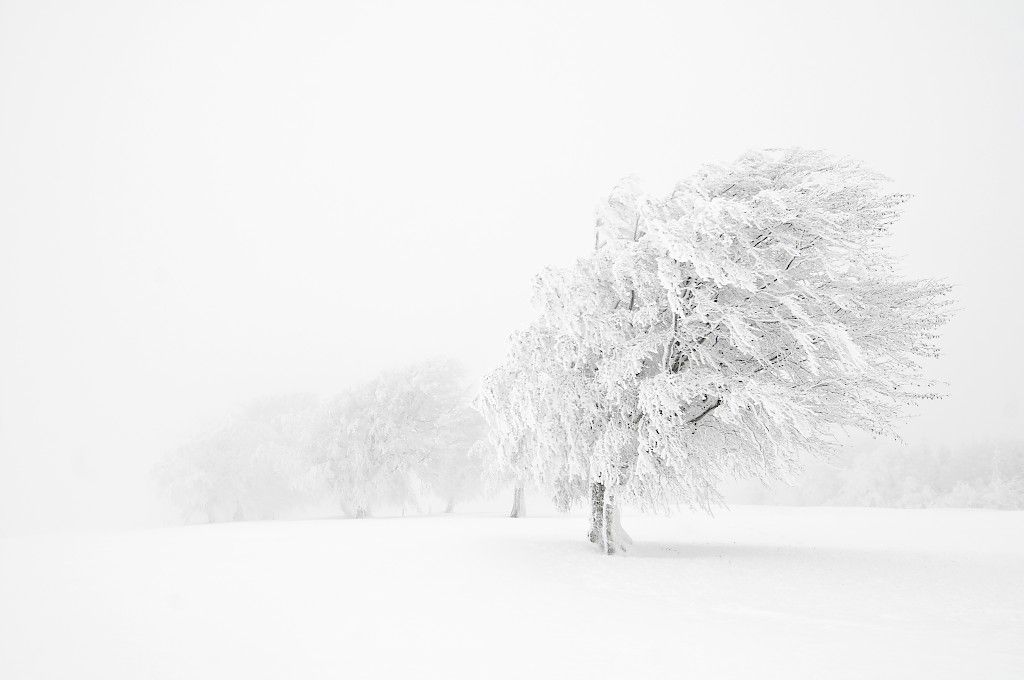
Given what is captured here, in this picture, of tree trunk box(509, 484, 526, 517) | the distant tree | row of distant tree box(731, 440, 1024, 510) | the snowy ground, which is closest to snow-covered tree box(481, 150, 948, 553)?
the snowy ground

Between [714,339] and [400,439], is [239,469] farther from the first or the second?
[714,339]

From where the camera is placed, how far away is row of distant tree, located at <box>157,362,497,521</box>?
41.7 metres

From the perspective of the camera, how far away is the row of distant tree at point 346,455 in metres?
41.7

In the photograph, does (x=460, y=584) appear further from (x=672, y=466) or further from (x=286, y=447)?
(x=286, y=447)

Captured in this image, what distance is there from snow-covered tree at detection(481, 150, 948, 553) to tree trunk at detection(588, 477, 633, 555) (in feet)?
0.39

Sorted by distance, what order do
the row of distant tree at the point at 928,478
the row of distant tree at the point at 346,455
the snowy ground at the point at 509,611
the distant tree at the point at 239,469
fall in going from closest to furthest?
the snowy ground at the point at 509,611 → the row of distant tree at the point at 346,455 → the distant tree at the point at 239,469 → the row of distant tree at the point at 928,478

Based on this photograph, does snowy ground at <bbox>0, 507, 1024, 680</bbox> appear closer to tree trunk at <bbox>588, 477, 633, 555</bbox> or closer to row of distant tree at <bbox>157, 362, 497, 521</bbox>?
tree trunk at <bbox>588, 477, 633, 555</bbox>

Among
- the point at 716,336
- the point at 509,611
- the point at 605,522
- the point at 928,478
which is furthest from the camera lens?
the point at 928,478

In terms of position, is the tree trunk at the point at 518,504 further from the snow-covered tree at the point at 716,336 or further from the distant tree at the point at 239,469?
the snow-covered tree at the point at 716,336

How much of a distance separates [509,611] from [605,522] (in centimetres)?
685

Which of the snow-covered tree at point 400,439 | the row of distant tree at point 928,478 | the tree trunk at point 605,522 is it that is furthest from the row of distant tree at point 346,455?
the row of distant tree at point 928,478

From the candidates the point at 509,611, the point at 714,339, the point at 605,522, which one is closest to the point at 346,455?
the point at 605,522

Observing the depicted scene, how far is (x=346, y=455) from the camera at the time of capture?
42.0 metres

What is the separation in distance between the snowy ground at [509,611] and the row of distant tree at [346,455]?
19.2 metres
